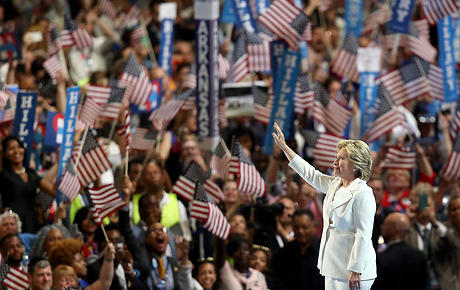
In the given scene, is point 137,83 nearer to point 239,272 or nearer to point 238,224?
point 238,224

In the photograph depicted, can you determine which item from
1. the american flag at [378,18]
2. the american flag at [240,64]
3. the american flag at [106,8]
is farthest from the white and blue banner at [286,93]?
the american flag at [106,8]

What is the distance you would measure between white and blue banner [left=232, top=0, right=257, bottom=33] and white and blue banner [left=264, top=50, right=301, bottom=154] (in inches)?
61.8

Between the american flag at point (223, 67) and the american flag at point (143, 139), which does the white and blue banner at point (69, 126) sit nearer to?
the american flag at point (143, 139)

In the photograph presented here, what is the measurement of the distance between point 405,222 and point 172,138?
383 centimetres

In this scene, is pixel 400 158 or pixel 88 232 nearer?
pixel 88 232

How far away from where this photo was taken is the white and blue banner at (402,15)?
60.6 ft

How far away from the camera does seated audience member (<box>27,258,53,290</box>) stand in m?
12.3

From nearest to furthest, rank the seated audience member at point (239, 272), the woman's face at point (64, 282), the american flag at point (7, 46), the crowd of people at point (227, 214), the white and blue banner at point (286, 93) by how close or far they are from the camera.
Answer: the woman's face at point (64, 282)
the crowd of people at point (227, 214)
the seated audience member at point (239, 272)
the white and blue banner at point (286, 93)
the american flag at point (7, 46)

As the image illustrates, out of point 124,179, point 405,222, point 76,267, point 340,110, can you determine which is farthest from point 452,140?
point 76,267

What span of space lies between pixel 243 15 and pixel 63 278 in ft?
22.0

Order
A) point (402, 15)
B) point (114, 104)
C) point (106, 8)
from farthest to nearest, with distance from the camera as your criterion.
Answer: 1. point (106, 8)
2. point (402, 15)
3. point (114, 104)

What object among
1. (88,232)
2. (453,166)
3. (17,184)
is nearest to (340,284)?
(88,232)

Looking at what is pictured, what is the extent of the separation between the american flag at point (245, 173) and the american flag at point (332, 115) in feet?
6.94

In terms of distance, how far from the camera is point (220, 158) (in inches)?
628
